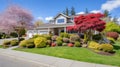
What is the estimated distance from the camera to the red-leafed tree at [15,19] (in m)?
21.2

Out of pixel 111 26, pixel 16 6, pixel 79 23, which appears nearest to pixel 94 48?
pixel 79 23

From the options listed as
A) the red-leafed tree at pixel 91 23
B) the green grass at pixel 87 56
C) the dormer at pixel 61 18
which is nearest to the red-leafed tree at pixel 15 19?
the red-leafed tree at pixel 91 23

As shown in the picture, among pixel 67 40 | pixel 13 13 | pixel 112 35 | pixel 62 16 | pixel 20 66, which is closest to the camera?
pixel 20 66

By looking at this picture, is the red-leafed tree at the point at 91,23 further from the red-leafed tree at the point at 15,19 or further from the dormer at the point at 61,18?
the dormer at the point at 61,18

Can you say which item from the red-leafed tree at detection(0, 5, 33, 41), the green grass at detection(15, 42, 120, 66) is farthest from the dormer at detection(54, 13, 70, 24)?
the green grass at detection(15, 42, 120, 66)

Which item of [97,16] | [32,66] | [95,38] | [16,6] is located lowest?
[32,66]

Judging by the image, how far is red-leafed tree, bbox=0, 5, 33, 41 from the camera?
69.4ft

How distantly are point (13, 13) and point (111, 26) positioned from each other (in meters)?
23.3

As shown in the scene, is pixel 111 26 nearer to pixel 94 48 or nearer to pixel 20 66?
pixel 94 48

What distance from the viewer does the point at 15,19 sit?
21.4 metres

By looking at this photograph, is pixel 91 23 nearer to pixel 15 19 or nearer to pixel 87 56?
pixel 87 56

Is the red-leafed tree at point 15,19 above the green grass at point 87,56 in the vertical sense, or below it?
above

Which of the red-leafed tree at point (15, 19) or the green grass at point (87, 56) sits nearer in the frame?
the green grass at point (87, 56)

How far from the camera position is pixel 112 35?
28.7m
